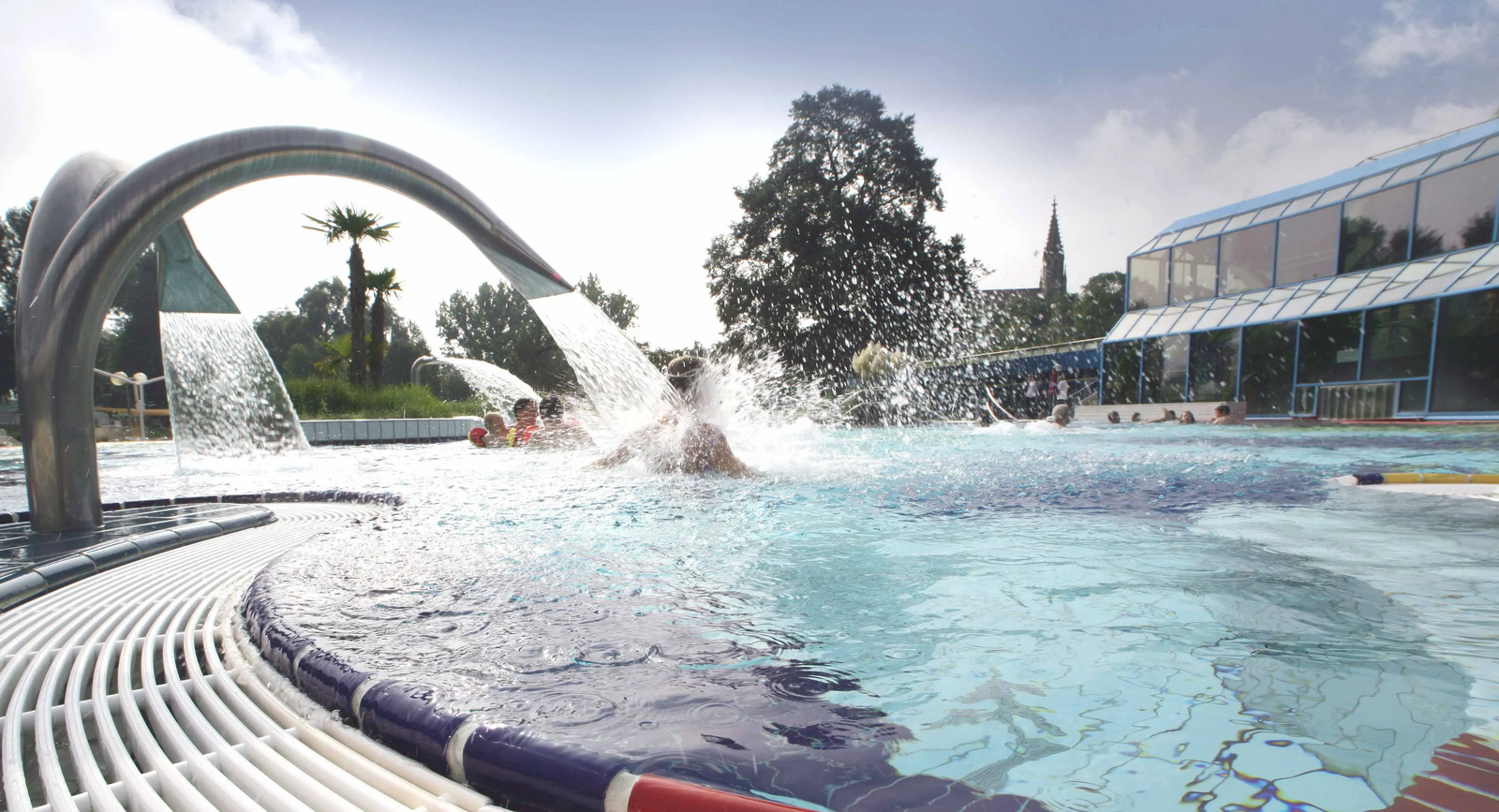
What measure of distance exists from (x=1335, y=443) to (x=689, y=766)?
1279 centimetres

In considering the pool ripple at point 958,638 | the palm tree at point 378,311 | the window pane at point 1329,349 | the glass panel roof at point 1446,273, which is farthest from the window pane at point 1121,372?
the palm tree at point 378,311

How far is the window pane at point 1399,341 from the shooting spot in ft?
48.7

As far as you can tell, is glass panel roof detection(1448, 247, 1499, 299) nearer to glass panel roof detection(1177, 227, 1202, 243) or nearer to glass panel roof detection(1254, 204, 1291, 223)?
glass panel roof detection(1254, 204, 1291, 223)

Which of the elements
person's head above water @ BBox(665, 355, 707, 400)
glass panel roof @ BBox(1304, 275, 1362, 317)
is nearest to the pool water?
person's head above water @ BBox(665, 355, 707, 400)

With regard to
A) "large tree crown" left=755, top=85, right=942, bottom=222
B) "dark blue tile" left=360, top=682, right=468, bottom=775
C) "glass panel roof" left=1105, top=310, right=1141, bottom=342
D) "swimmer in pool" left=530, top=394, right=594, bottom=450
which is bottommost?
"swimmer in pool" left=530, top=394, right=594, bottom=450

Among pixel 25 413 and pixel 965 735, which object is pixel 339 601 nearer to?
pixel 965 735

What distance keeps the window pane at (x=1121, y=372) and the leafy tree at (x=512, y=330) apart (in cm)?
3902

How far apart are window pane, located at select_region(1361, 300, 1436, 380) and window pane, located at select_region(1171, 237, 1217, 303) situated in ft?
16.6

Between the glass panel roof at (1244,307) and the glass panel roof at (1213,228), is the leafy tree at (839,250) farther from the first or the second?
the glass panel roof at (1244,307)

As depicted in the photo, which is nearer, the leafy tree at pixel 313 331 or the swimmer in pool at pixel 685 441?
the swimmer in pool at pixel 685 441

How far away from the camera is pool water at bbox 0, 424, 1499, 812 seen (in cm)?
154

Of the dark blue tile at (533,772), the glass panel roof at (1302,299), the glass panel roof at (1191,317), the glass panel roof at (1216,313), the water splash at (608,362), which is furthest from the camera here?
the glass panel roof at (1191,317)

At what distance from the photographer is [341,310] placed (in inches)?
3031

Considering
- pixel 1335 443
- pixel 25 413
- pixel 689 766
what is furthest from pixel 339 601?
pixel 1335 443
